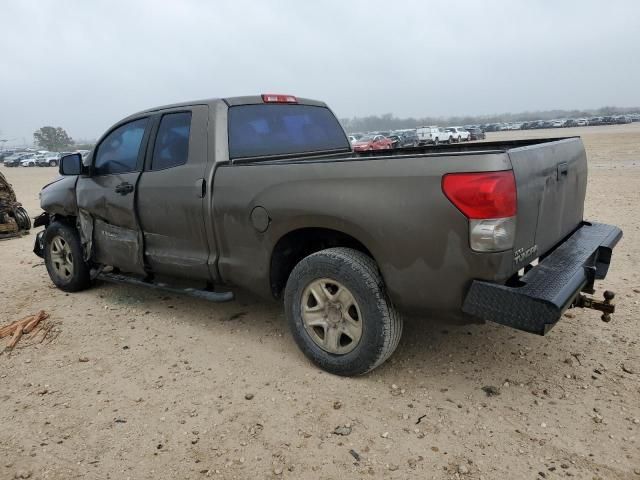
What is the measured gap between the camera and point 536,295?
246cm

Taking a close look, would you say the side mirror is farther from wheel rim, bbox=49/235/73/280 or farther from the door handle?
wheel rim, bbox=49/235/73/280

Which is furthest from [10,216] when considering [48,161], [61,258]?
[48,161]

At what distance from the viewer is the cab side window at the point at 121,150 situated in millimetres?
4336

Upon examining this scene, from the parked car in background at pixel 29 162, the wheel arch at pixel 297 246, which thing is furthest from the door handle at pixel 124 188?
the parked car in background at pixel 29 162

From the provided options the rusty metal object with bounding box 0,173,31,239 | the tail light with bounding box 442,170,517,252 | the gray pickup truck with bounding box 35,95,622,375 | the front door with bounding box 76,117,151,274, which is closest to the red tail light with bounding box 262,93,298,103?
the gray pickup truck with bounding box 35,95,622,375

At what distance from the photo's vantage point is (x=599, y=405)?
2.80 metres

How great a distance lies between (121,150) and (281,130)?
1536 mm

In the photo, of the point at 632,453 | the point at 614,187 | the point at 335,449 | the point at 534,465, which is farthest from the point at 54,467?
the point at 614,187

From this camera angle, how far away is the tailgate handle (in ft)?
9.98

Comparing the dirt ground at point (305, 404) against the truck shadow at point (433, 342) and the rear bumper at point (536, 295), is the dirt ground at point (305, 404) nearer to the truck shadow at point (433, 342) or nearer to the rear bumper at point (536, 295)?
the truck shadow at point (433, 342)

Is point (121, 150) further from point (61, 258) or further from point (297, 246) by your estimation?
point (297, 246)

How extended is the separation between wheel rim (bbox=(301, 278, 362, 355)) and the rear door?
1005mm

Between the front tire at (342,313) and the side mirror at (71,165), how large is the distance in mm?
2637

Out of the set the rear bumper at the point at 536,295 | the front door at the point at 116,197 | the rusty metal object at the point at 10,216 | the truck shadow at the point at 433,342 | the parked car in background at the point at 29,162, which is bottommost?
the parked car in background at the point at 29,162
